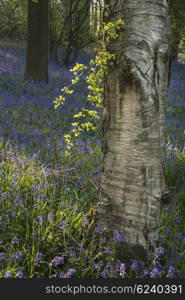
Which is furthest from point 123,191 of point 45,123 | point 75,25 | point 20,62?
point 75,25

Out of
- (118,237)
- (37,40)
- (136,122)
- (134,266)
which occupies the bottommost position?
(134,266)

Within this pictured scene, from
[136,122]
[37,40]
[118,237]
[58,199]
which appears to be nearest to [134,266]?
[118,237]

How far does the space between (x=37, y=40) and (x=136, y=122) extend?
9.32 m

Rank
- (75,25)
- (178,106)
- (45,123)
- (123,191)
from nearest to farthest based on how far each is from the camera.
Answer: (123,191) → (45,123) → (178,106) → (75,25)

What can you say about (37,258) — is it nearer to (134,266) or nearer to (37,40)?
(134,266)

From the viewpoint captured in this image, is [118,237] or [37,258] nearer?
[37,258]

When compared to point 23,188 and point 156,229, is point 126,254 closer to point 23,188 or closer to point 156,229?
point 156,229

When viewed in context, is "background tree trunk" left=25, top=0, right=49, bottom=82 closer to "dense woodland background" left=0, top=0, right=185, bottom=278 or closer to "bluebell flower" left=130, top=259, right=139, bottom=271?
"dense woodland background" left=0, top=0, right=185, bottom=278

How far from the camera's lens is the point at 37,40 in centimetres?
1166

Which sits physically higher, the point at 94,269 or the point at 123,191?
the point at 123,191

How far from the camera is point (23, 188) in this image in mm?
4250

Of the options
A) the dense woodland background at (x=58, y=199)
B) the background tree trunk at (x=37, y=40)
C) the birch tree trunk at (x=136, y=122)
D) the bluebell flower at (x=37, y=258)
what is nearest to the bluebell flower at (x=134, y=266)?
the dense woodland background at (x=58, y=199)

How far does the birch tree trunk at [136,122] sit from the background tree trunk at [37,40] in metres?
8.89

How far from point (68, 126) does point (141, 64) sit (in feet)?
17.7
